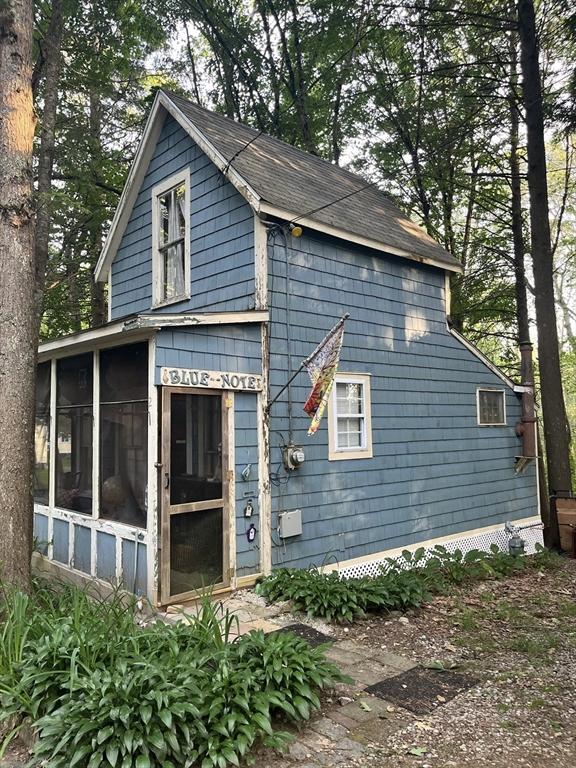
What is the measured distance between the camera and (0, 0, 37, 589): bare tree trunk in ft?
14.2

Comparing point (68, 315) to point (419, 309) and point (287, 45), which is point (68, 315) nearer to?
point (287, 45)

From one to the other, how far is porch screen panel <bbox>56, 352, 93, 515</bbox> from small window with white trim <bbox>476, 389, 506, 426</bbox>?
6507mm

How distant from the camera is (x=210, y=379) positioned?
225 inches

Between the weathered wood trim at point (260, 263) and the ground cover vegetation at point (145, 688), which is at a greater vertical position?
the weathered wood trim at point (260, 263)

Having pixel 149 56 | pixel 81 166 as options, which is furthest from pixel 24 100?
pixel 149 56

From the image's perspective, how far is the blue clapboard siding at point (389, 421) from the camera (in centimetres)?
661

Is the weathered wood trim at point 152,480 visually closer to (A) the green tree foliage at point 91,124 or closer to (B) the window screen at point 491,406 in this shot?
(A) the green tree foliage at point 91,124

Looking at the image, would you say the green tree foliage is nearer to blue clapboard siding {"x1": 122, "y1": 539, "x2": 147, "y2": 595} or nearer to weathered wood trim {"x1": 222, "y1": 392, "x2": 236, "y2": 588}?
weathered wood trim {"x1": 222, "y1": 392, "x2": 236, "y2": 588}

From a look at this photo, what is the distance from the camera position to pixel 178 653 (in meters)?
3.47

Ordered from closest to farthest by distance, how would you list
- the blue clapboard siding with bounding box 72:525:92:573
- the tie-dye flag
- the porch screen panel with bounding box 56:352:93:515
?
the tie-dye flag → the blue clapboard siding with bounding box 72:525:92:573 → the porch screen panel with bounding box 56:352:93:515

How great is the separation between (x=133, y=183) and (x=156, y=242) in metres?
1.20

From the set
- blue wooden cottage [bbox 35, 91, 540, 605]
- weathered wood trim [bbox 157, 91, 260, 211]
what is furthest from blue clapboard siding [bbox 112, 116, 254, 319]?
weathered wood trim [bbox 157, 91, 260, 211]

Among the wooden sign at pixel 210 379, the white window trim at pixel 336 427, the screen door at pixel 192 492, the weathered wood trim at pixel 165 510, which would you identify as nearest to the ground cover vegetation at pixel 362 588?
the screen door at pixel 192 492

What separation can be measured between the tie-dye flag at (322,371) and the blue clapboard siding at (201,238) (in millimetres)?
1156
